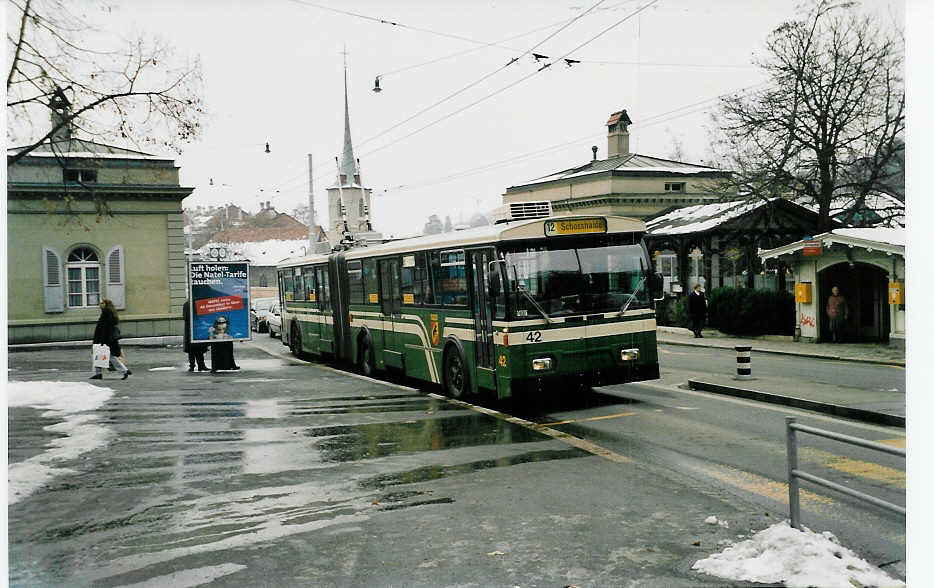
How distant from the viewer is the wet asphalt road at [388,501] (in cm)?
564

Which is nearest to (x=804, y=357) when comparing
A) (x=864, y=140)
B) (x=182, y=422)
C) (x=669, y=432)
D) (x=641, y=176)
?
(x=864, y=140)

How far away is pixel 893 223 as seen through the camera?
67.2ft

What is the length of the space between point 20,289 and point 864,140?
60.0ft

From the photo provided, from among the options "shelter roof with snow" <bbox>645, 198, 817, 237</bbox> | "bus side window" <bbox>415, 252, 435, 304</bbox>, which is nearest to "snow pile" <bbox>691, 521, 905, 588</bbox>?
"bus side window" <bbox>415, 252, 435, 304</bbox>

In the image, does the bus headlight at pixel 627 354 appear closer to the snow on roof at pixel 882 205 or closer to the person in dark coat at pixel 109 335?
the snow on roof at pixel 882 205

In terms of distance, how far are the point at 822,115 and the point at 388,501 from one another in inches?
744

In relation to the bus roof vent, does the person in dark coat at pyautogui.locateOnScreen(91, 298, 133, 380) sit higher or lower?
lower

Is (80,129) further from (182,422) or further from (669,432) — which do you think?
(669,432)

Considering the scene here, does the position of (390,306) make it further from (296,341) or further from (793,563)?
(793,563)

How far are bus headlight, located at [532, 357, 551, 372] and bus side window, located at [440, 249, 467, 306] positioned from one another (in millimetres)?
1643

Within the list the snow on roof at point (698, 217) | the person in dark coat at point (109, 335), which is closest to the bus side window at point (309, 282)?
the person in dark coat at point (109, 335)

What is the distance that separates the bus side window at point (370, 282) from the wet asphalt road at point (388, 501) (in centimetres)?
438

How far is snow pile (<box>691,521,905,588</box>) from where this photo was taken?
503 cm

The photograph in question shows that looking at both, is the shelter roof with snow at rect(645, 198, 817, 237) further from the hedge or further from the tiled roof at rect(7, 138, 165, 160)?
the tiled roof at rect(7, 138, 165, 160)
